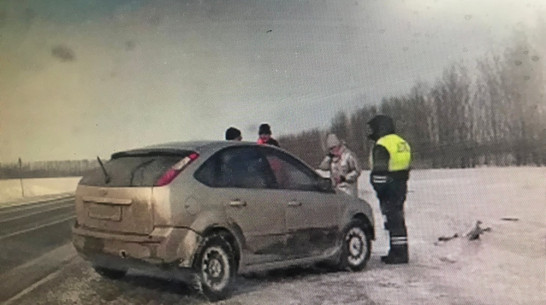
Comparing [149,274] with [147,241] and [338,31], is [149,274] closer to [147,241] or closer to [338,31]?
[147,241]

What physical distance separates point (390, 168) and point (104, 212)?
3.24 ft

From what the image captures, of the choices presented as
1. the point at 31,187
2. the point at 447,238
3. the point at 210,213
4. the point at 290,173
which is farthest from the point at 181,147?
the point at 447,238

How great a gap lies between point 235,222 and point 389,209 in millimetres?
557

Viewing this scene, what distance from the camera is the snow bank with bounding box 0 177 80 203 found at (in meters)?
2.09

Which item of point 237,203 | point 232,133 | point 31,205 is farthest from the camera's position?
point 31,205

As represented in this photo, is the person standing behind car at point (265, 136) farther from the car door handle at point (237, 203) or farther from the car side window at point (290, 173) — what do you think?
the car door handle at point (237, 203)

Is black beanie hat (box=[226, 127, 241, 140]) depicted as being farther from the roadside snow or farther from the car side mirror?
the roadside snow

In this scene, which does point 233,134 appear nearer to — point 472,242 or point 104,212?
point 104,212

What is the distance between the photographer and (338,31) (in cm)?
211

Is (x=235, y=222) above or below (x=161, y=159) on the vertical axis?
below

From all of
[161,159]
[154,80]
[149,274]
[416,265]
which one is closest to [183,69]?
[154,80]

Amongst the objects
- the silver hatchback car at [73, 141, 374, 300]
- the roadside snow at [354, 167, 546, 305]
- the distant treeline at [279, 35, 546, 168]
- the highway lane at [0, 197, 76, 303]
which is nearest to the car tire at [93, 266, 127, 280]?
the silver hatchback car at [73, 141, 374, 300]

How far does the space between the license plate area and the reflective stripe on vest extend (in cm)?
92

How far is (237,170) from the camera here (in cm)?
201
